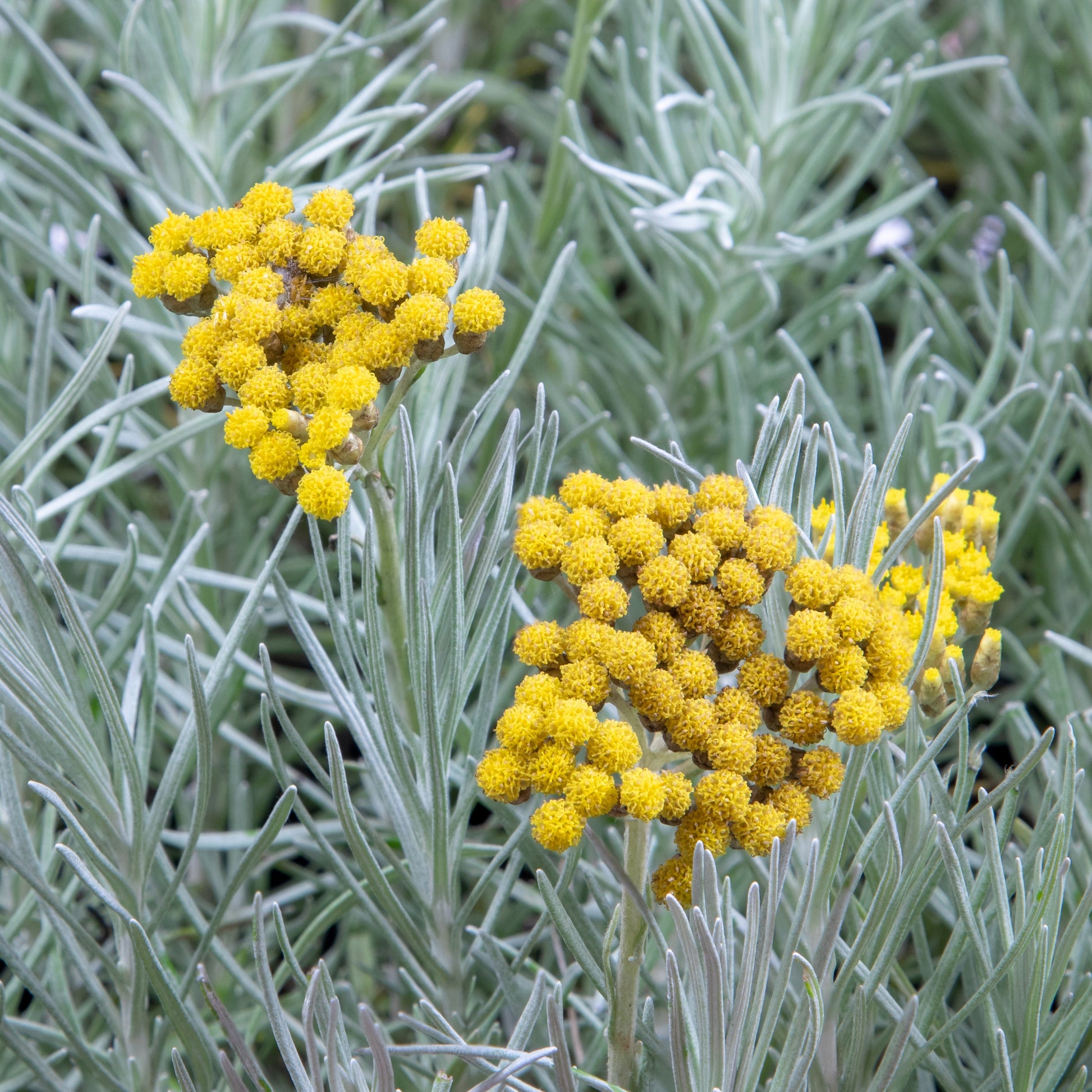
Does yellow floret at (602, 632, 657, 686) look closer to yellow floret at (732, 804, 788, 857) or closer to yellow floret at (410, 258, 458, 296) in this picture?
yellow floret at (732, 804, 788, 857)

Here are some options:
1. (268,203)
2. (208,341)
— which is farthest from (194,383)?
(268,203)

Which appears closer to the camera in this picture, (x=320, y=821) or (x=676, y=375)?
(x=320, y=821)

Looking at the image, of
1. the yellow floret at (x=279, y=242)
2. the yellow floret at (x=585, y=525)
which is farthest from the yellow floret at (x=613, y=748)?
the yellow floret at (x=279, y=242)

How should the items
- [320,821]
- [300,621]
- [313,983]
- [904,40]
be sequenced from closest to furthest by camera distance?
[313,983] < [300,621] < [320,821] < [904,40]

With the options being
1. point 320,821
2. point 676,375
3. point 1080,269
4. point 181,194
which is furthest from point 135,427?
point 1080,269

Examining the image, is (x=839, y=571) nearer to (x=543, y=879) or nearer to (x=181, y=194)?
(x=543, y=879)

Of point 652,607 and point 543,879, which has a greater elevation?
point 652,607

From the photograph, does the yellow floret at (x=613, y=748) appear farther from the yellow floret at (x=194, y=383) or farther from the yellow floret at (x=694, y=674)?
the yellow floret at (x=194, y=383)

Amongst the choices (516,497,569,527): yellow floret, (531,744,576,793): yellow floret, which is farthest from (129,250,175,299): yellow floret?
(531,744,576,793): yellow floret
